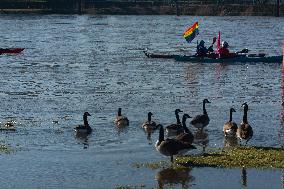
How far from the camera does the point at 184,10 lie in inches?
7037

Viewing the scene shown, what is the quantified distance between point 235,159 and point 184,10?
6074 inches

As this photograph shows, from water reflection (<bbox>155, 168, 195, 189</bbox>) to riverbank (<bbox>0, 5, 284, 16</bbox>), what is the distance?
147 m

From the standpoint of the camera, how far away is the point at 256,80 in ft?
174

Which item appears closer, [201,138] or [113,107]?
[201,138]

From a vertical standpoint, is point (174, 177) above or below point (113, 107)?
below

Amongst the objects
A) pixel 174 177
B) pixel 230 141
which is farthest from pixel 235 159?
pixel 230 141

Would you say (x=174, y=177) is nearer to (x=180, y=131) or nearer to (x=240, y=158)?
(x=240, y=158)

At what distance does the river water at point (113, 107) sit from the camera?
80.6ft

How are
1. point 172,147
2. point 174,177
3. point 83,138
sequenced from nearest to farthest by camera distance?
point 174,177 < point 172,147 < point 83,138

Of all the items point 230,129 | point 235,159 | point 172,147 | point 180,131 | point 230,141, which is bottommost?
point 230,141

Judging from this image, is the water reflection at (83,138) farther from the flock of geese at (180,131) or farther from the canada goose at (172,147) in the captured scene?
the canada goose at (172,147)

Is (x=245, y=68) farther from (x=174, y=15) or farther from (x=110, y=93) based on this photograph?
(x=174, y=15)

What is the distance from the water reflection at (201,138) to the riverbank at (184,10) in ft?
459

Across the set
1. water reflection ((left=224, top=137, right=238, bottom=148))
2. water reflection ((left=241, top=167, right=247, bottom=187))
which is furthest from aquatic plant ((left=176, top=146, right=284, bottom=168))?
water reflection ((left=224, top=137, right=238, bottom=148))
